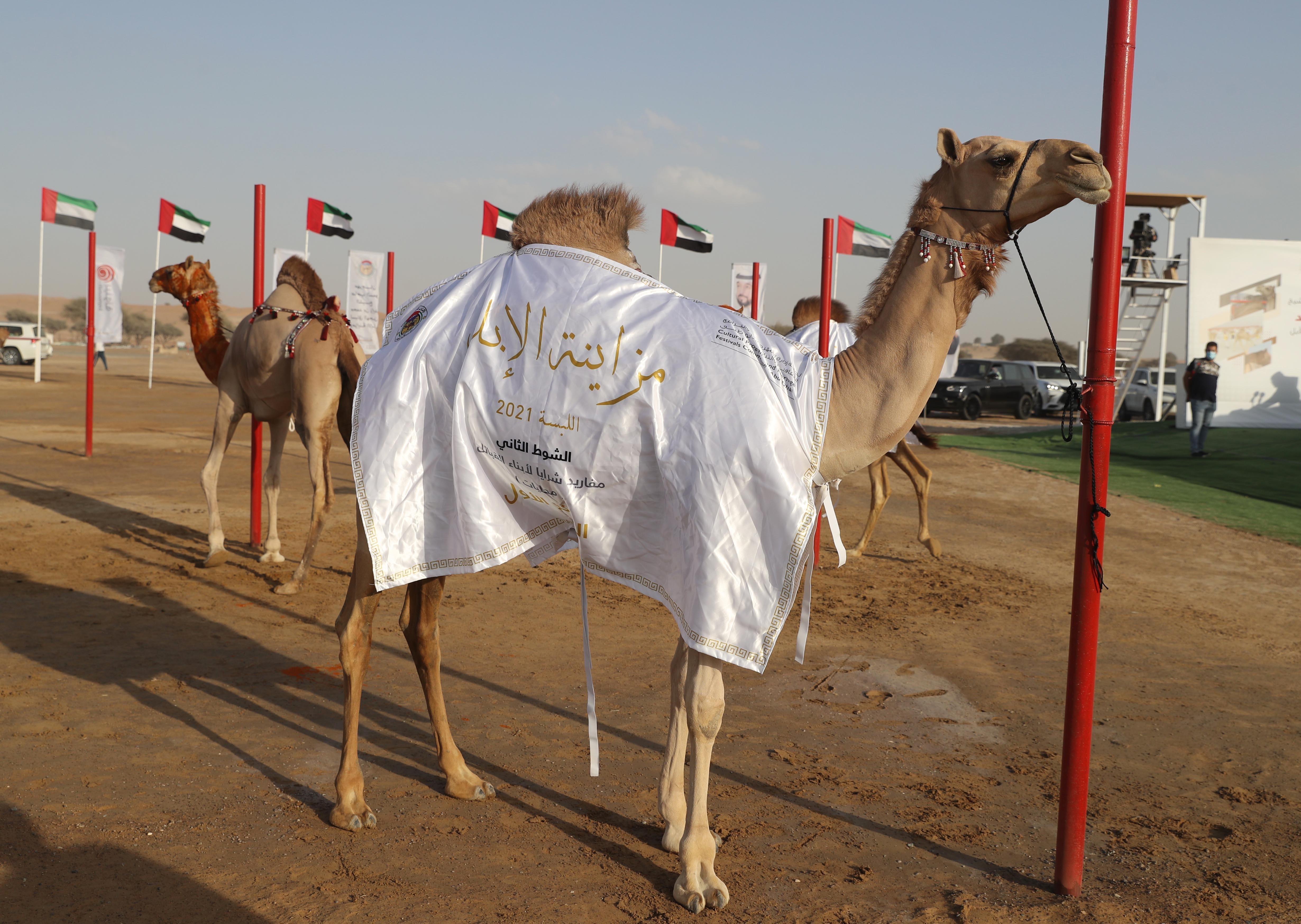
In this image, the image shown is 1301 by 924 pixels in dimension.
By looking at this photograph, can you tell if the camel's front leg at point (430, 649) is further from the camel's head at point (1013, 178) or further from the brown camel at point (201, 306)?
the brown camel at point (201, 306)

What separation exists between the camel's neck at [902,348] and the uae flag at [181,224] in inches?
477

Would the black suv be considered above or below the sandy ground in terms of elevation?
above

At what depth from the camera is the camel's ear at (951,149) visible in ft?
10.5

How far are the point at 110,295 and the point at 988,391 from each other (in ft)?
81.1

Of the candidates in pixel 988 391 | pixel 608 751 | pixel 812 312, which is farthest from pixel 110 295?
pixel 988 391

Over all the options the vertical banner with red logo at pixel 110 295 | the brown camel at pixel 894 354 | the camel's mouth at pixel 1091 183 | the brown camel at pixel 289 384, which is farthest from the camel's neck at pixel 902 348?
the vertical banner with red logo at pixel 110 295

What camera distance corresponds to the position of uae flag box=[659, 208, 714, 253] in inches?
630

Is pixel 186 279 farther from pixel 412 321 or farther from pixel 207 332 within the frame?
pixel 412 321

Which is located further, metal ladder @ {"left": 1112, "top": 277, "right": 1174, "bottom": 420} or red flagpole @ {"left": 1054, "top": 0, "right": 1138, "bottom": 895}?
metal ladder @ {"left": 1112, "top": 277, "right": 1174, "bottom": 420}

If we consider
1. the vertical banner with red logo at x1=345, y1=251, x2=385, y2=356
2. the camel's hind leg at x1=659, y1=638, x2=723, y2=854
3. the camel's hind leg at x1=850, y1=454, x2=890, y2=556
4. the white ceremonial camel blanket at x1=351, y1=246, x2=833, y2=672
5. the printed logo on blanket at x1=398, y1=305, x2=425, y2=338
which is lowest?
the camel's hind leg at x1=659, y1=638, x2=723, y2=854

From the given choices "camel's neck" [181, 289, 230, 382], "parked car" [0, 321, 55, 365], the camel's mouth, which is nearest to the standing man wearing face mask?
"camel's neck" [181, 289, 230, 382]

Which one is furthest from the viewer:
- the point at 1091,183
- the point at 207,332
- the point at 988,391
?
the point at 988,391

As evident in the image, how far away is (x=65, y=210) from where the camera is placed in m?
14.9

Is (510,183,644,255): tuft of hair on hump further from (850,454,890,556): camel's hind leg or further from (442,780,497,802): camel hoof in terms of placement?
(850,454,890,556): camel's hind leg
